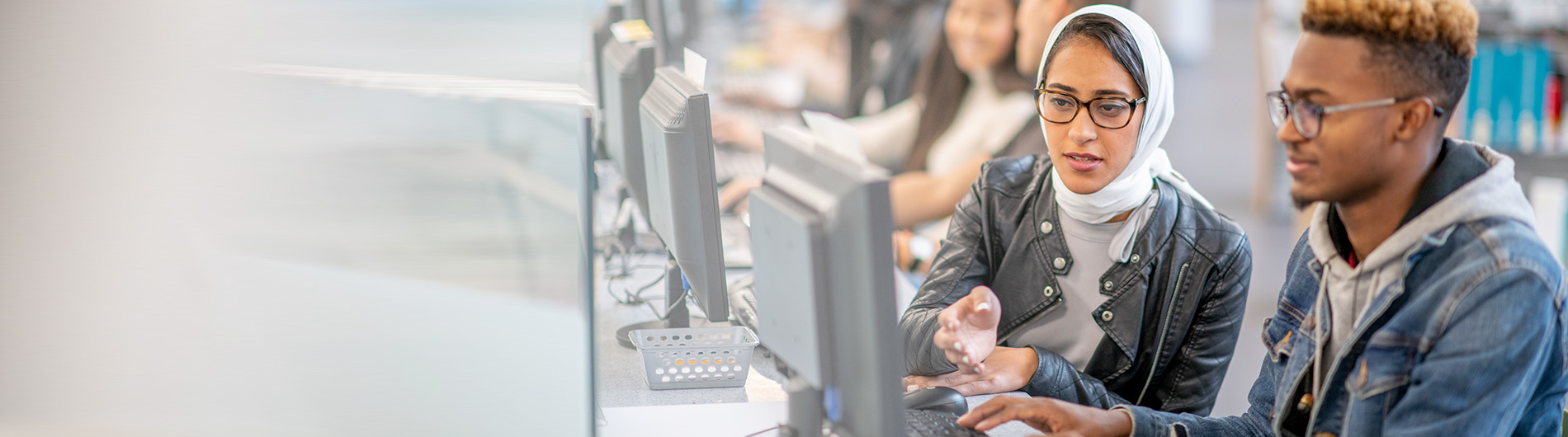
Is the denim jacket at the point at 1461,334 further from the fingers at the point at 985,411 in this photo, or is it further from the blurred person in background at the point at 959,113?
the blurred person in background at the point at 959,113

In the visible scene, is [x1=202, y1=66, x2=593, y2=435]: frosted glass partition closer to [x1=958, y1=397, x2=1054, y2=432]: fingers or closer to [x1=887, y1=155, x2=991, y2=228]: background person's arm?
[x1=958, y1=397, x2=1054, y2=432]: fingers

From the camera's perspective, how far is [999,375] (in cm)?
149

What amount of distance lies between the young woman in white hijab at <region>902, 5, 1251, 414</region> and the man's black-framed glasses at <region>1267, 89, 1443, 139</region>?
347mm

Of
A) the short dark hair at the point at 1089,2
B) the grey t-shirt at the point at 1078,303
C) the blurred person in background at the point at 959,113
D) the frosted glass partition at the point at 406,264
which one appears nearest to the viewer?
the grey t-shirt at the point at 1078,303

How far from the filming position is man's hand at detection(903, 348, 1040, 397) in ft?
4.87

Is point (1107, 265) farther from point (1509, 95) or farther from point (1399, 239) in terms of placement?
point (1509, 95)

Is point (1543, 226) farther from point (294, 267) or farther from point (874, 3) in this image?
point (294, 267)

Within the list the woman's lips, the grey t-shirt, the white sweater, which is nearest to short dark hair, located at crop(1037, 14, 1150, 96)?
the woman's lips

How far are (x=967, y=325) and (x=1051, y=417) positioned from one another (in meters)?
0.17

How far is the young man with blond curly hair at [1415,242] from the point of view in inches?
37.6

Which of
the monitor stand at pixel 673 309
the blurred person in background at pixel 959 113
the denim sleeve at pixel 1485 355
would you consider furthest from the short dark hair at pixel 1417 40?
the blurred person in background at pixel 959 113

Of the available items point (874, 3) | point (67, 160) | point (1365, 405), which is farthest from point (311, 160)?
point (1365, 405)

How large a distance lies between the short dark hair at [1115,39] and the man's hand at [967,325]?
35 cm

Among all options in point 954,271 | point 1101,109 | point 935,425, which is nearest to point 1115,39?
point 1101,109
